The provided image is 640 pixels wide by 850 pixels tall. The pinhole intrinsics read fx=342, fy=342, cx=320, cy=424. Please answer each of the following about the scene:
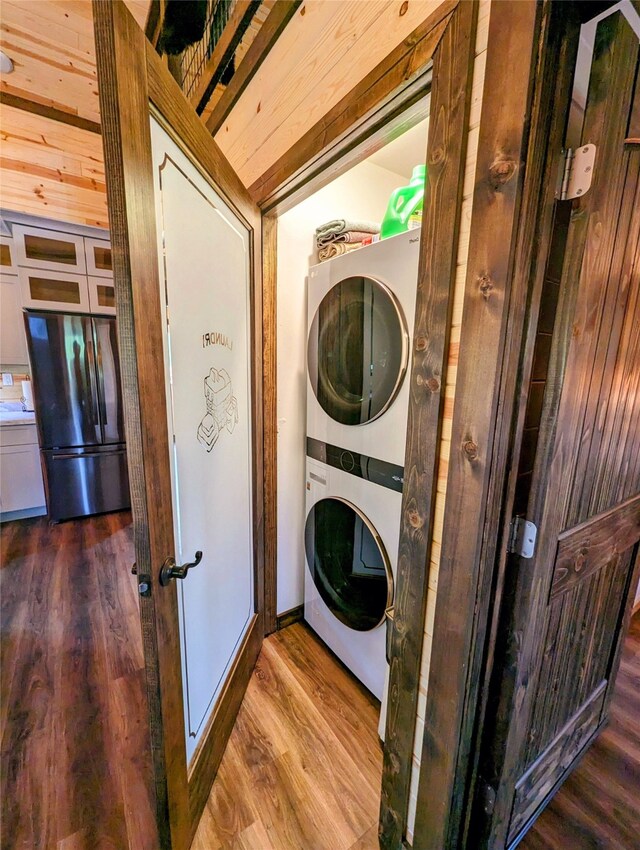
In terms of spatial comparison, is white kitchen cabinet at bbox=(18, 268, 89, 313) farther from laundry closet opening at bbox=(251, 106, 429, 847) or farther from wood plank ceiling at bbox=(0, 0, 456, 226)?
laundry closet opening at bbox=(251, 106, 429, 847)

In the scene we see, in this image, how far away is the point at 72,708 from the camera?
1474mm

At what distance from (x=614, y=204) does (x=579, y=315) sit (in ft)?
0.87

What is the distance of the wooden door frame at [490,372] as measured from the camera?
0.60 metres

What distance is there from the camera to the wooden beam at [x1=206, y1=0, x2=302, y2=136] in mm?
1127

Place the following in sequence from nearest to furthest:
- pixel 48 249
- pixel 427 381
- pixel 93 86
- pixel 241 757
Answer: pixel 427 381 → pixel 241 757 → pixel 93 86 → pixel 48 249

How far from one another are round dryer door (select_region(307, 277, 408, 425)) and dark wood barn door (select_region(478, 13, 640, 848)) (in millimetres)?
469

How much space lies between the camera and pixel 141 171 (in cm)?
69

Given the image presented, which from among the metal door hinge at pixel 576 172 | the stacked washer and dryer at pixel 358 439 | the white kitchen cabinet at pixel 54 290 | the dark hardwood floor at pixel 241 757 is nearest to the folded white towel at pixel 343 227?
the stacked washer and dryer at pixel 358 439

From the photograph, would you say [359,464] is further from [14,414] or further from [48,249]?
[14,414]

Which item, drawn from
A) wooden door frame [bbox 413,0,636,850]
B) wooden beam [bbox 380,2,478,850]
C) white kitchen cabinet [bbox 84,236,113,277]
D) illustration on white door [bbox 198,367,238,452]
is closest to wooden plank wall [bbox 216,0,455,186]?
wooden beam [bbox 380,2,478,850]

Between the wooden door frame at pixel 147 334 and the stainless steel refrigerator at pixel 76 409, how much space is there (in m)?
2.53

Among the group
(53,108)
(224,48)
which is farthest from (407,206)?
(53,108)

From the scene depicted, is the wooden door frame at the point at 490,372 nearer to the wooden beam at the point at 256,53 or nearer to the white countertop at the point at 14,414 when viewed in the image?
the wooden beam at the point at 256,53

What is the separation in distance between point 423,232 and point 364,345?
563mm
